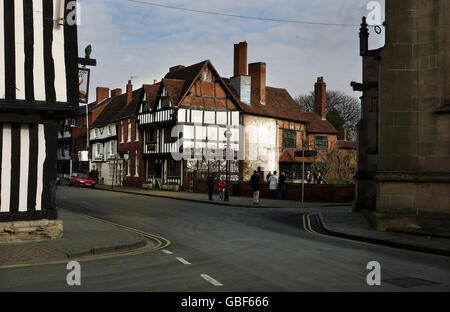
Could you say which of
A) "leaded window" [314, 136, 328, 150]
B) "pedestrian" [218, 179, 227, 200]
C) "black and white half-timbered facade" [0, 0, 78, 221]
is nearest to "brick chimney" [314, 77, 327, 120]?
"leaded window" [314, 136, 328, 150]

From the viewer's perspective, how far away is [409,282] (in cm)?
772

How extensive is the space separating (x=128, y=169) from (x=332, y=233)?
3893 centimetres

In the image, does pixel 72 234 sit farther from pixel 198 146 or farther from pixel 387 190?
pixel 198 146

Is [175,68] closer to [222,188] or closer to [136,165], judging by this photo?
[136,165]

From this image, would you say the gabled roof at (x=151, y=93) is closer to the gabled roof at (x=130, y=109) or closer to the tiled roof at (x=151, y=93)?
the tiled roof at (x=151, y=93)

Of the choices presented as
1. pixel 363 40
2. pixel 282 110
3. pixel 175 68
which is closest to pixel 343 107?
pixel 282 110

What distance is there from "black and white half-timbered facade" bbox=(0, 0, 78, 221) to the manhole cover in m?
8.14

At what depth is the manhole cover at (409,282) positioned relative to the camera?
752cm

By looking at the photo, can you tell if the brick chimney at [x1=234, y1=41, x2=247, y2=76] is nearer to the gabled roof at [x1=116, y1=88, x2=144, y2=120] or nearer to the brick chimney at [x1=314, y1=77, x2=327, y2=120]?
the gabled roof at [x1=116, y1=88, x2=144, y2=120]

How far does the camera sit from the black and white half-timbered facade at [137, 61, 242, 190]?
136 feet

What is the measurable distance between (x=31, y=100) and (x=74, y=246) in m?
3.68

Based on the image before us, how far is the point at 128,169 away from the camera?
Answer: 51.2 metres

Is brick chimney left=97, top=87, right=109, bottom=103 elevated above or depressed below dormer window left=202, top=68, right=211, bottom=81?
above

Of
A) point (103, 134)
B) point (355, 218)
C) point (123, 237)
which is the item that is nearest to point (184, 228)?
point (123, 237)
